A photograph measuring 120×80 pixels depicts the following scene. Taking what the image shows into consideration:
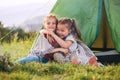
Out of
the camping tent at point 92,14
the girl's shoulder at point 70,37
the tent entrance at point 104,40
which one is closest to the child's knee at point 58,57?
the girl's shoulder at point 70,37

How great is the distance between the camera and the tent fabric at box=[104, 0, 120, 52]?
9414 millimetres

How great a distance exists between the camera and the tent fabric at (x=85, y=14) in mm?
9484

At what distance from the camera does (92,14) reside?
31.3 feet

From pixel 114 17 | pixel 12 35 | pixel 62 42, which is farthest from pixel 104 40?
A: pixel 12 35

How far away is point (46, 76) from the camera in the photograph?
7.30 m

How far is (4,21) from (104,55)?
608cm

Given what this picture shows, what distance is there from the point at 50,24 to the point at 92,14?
839mm

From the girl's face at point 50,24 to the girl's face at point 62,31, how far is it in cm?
8

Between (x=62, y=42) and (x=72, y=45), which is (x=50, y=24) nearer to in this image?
(x=62, y=42)

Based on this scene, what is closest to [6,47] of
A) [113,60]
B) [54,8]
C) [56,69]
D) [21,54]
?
[21,54]

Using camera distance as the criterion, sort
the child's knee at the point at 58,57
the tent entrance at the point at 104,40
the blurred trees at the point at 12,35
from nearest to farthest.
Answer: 1. the child's knee at the point at 58,57
2. the tent entrance at the point at 104,40
3. the blurred trees at the point at 12,35

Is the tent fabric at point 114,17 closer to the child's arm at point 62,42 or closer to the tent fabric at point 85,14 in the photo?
the tent fabric at point 85,14

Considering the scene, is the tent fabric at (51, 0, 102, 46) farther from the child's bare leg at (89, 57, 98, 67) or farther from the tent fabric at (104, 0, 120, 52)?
the child's bare leg at (89, 57, 98, 67)

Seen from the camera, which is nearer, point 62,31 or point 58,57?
point 58,57
